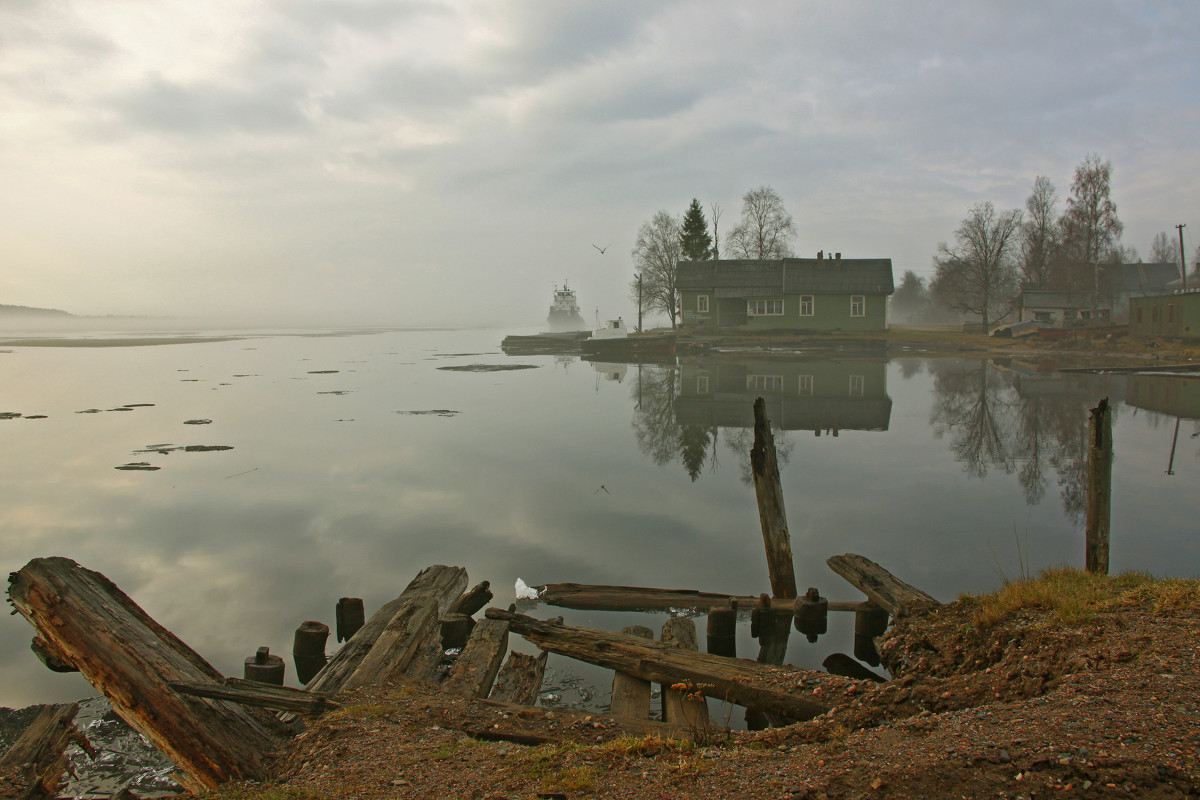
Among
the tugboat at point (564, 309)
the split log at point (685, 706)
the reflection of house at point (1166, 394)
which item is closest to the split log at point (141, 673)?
the split log at point (685, 706)

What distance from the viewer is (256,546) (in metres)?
10.7

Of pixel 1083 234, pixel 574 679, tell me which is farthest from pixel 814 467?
pixel 1083 234

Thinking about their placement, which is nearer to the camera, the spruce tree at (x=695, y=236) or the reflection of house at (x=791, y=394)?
the reflection of house at (x=791, y=394)

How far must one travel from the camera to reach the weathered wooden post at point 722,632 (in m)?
7.04

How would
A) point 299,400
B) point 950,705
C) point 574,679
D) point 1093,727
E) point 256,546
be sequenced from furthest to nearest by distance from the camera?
1. point 299,400
2. point 256,546
3. point 574,679
4. point 950,705
5. point 1093,727

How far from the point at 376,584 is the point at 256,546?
2633mm

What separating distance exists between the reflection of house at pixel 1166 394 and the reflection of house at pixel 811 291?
23.5 metres

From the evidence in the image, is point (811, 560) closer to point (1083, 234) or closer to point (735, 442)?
point (735, 442)

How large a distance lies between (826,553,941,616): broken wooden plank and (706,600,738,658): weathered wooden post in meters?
1.22

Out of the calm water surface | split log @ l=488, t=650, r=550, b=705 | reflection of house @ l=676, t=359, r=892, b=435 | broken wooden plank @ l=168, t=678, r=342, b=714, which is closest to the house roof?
reflection of house @ l=676, t=359, r=892, b=435

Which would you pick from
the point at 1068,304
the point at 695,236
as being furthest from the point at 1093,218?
the point at 695,236

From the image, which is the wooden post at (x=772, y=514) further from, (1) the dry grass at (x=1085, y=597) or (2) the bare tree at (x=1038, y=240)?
(2) the bare tree at (x=1038, y=240)

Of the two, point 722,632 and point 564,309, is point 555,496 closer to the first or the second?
point 722,632

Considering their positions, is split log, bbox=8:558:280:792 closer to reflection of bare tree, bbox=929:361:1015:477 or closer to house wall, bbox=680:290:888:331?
reflection of bare tree, bbox=929:361:1015:477
